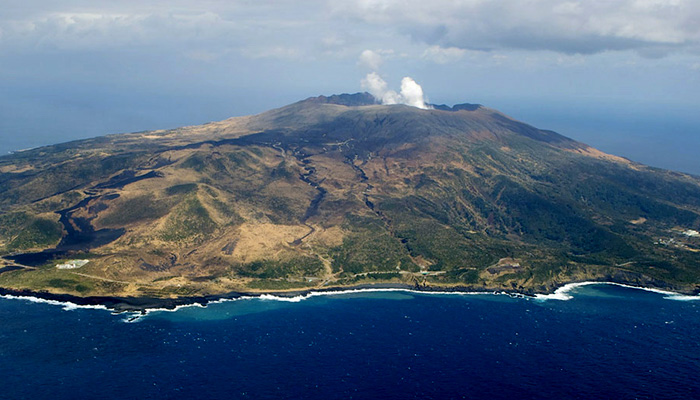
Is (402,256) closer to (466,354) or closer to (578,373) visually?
(466,354)

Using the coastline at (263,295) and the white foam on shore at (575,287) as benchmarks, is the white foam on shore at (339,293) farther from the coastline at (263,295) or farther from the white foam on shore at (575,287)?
the white foam on shore at (575,287)

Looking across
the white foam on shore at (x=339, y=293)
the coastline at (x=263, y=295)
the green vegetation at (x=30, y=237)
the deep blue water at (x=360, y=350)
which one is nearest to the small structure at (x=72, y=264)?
the coastline at (x=263, y=295)

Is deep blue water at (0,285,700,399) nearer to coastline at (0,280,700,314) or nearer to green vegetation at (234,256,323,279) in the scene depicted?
coastline at (0,280,700,314)

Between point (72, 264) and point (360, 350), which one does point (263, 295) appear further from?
point (72, 264)

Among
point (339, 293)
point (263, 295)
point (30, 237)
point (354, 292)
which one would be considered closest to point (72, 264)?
point (30, 237)

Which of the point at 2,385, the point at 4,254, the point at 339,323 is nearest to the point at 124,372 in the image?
the point at 2,385
